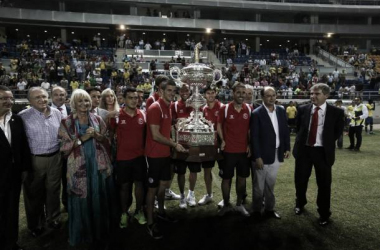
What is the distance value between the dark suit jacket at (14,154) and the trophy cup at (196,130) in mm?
1878

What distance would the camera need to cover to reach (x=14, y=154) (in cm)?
351

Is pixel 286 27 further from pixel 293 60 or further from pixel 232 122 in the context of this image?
pixel 232 122

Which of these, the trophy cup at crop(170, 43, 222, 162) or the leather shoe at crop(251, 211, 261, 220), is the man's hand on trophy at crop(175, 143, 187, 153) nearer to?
the trophy cup at crop(170, 43, 222, 162)

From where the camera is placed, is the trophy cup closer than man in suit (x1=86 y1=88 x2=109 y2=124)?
Yes

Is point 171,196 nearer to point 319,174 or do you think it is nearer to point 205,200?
point 205,200

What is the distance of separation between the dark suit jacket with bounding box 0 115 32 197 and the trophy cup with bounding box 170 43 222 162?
73.9 inches

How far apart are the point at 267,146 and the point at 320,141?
788 millimetres

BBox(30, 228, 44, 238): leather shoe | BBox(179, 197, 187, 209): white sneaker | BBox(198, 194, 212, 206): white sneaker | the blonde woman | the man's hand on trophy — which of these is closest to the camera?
the blonde woman

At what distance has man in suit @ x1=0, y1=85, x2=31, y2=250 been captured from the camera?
11.1 ft

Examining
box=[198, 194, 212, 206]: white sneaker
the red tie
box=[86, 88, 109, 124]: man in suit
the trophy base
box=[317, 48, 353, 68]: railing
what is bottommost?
box=[198, 194, 212, 206]: white sneaker

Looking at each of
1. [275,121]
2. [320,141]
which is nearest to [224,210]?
[275,121]

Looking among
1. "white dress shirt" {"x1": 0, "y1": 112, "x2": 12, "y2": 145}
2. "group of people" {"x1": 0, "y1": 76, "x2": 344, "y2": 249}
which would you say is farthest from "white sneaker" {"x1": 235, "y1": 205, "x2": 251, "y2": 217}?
"white dress shirt" {"x1": 0, "y1": 112, "x2": 12, "y2": 145}

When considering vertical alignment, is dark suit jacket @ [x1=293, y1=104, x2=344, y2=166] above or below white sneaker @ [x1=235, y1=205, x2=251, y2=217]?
above

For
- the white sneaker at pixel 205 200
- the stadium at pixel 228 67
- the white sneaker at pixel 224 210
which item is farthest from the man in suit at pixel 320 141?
the white sneaker at pixel 205 200
